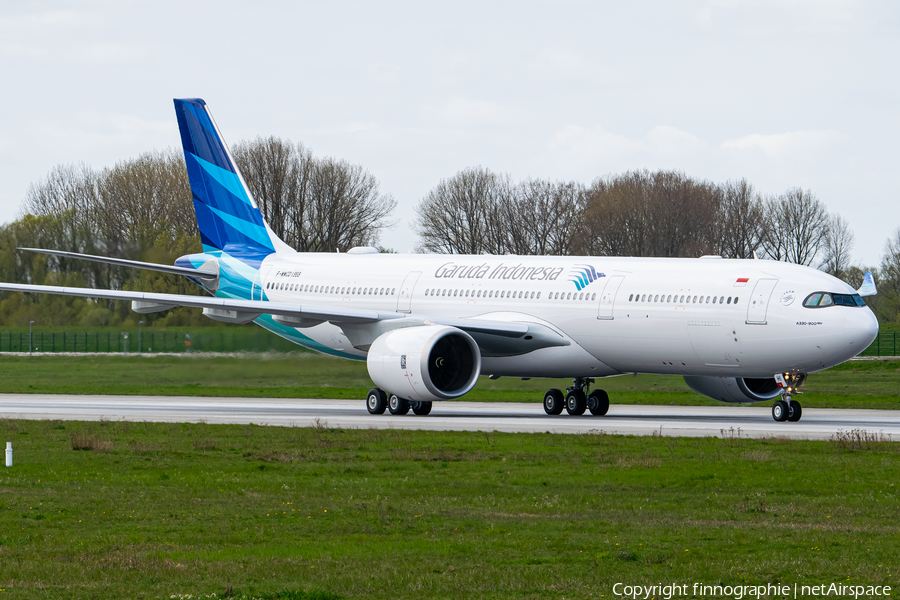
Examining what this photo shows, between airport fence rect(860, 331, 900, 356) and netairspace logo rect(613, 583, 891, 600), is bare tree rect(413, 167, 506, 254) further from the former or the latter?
netairspace logo rect(613, 583, 891, 600)

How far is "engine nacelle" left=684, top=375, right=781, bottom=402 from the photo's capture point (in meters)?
32.3

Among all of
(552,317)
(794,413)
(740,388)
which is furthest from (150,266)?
(794,413)

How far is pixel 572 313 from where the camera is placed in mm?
31219

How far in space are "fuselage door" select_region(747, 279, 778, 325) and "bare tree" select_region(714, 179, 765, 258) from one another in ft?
202

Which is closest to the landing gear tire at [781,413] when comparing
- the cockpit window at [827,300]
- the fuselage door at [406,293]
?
the cockpit window at [827,300]

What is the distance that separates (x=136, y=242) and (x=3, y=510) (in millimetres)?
29390

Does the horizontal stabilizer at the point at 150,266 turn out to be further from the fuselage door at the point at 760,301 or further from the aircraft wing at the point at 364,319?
the fuselage door at the point at 760,301

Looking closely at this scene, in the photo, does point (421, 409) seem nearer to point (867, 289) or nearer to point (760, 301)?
point (760, 301)

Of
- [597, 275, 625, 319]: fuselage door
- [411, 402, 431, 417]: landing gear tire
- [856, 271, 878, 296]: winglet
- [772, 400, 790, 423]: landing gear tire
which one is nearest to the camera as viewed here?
[772, 400, 790, 423]: landing gear tire

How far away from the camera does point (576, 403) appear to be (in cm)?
3291

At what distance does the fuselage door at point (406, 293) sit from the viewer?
35.1 meters

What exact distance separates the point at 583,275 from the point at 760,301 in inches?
199

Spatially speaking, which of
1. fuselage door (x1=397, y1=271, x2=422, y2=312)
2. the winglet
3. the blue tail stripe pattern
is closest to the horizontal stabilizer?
the blue tail stripe pattern

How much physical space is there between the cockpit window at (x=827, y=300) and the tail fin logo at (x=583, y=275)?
215 inches
